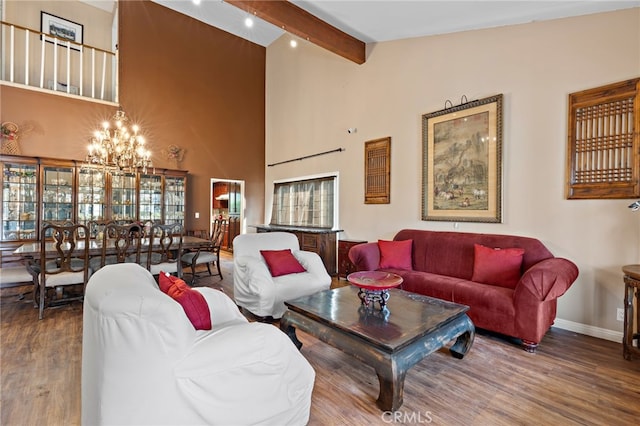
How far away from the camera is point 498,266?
122 inches

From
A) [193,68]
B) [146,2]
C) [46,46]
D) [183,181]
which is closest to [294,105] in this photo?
[193,68]

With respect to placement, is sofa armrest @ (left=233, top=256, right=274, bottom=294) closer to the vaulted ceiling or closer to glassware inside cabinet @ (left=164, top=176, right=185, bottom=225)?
the vaulted ceiling

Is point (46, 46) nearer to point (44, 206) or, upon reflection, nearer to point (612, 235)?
point (44, 206)

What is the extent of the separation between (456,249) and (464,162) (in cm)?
112

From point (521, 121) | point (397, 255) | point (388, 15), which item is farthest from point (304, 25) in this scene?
point (397, 255)

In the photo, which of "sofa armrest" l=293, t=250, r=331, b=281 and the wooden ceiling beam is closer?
"sofa armrest" l=293, t=250, r=331, b=281

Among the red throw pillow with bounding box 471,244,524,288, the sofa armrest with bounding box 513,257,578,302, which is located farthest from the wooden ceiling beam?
the sofa armrest with bounding box 513,257,578,302

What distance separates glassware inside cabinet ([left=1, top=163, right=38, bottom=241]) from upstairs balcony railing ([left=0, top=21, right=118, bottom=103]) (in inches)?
57.4

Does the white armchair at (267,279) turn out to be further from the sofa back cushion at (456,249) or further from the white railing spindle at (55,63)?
the white railing spindle at (55,63)

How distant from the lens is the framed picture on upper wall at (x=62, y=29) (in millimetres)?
5359

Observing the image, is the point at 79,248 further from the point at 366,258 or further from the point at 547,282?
the point at 547,282

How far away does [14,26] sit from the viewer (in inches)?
197

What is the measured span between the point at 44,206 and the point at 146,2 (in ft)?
14.2

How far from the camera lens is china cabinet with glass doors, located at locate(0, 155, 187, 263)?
4.60 m
